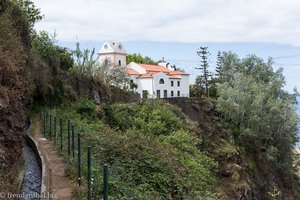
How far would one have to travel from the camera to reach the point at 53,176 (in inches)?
334

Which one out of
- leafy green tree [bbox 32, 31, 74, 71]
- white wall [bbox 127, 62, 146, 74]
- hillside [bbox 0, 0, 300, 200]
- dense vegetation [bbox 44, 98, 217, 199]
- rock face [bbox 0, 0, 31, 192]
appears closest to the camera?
rock face [bbox 0, 0, 31, 192]

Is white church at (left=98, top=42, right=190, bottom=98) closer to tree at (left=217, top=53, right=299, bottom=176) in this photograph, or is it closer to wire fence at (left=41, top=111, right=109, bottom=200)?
tree at (left=217, top=53, right=299, bottom=176)

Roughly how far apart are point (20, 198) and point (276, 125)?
3099cm

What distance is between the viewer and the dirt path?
729 cm

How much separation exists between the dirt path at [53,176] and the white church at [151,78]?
156 feet

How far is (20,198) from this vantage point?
6992 mm

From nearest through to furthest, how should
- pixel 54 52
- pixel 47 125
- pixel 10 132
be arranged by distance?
pixel 10 132, pixel 47 125, pixel 54 52

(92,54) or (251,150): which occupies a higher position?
(92,54)

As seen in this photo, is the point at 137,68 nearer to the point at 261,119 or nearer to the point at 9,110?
the point at 261,119

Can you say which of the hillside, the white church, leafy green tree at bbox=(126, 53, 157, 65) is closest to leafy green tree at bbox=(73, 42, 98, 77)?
the hillside

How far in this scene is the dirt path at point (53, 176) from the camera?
23.9ft

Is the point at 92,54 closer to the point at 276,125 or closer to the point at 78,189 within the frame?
the point at 276,125

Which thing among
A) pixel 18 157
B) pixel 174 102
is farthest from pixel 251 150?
pixel 18 157

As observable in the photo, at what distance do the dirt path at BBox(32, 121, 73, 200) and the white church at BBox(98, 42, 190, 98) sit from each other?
156 feet
